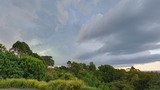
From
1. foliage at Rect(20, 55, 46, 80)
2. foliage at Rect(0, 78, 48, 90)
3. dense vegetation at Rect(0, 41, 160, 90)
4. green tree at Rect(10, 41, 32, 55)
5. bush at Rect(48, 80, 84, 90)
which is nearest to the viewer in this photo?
bush at Rect(48, 80, 84, 90)

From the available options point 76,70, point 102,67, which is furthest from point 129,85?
point 102,67

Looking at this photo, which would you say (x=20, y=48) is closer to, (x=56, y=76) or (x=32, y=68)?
(x=32, y=68)

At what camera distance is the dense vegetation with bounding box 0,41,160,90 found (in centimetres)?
1974

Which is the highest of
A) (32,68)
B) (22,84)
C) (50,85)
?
(32,68)

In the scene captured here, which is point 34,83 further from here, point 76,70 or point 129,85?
point 76,70

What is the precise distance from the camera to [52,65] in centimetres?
5122

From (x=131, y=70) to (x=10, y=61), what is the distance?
61.8ft

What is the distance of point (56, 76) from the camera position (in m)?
34.2

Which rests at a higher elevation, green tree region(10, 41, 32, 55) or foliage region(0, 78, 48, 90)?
green tree region(10, 41, 32, 55)

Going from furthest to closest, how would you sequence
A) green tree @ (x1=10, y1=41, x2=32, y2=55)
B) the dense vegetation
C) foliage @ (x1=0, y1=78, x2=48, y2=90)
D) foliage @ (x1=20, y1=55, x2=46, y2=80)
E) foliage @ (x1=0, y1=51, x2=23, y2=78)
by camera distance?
green tree @ (x1=10, y1=41, x2=32, y2=55) → foliage @ (x1=20, y1=55, x2=46, y2=80) → foliage @ (x1=0, y1=51, x2=23, y2=78) → foliage @ (x1=0, y1=78, x2=48, y2=90) → the dense vegetation

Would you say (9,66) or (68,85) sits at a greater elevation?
(9,66)

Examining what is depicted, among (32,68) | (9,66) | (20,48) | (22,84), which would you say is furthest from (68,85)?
(20,48)

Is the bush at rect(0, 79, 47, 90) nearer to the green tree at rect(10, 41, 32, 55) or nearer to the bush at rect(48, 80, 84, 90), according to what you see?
the bush at rect(48, 80, 84, 90)

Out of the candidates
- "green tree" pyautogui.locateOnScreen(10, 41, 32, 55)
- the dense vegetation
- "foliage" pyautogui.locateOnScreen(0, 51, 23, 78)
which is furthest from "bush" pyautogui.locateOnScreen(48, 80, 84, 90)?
"green tree" pyautogui.locateOnScreen(10, 41, 32, 55)
